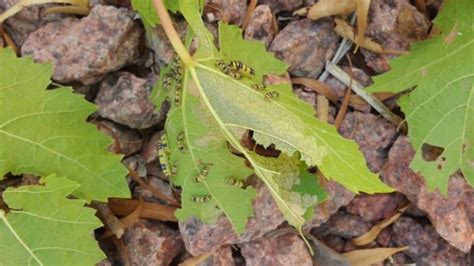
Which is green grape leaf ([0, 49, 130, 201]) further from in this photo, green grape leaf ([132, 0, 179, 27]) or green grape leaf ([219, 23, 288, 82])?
green grape leaf ([219, 23, 288, 82])

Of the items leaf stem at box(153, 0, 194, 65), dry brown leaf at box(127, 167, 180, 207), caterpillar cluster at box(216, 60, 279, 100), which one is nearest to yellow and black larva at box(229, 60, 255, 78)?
caterpillar cluster at box(216, 60, 279, 100)

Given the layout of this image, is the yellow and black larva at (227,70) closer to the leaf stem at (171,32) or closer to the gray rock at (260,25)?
the leaf stem at (171,32)

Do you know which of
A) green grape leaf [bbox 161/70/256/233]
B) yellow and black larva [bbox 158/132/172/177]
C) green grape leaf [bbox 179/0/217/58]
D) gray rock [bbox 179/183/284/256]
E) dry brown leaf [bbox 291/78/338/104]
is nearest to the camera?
green grape leaf [bbox 179/0/217/58]

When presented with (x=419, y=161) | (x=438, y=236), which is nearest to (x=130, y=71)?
(x=419, y=161)

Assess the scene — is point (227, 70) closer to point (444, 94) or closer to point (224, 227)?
point (224, 227)

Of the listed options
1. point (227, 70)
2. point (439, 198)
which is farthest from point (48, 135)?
point (439, 198)

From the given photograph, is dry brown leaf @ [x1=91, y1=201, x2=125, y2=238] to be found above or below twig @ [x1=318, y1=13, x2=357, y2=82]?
below

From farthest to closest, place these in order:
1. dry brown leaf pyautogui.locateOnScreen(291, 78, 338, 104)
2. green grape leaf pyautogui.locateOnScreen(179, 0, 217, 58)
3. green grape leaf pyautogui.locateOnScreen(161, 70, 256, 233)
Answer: dry brown leaf pyautogui.locateOnScreen(291, 78, 338, 104) → green grape leaf pyautogui.locateOnScreen(161, 70, 256, 233) → green grape leaf pyautogui.locateOnScreen(179, 0, 217, 58)
